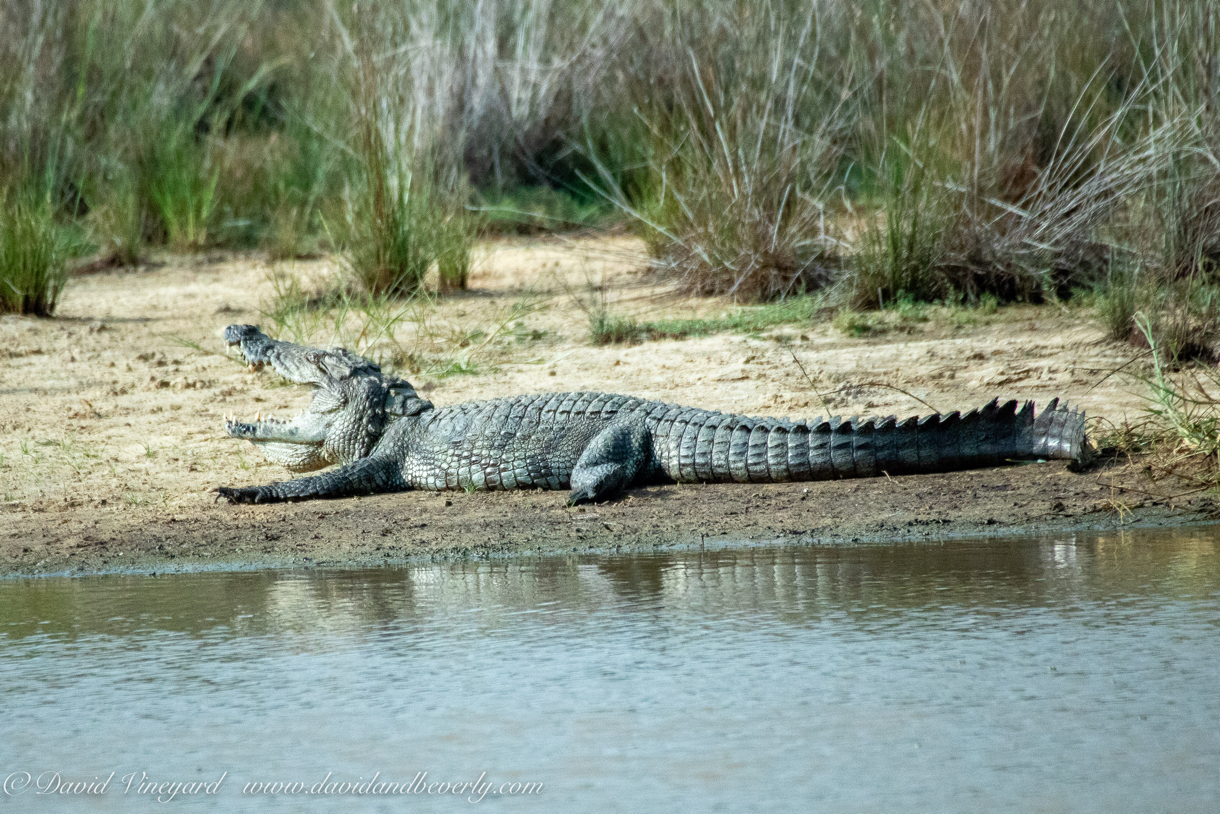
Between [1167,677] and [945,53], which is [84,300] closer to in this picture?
[945,53]

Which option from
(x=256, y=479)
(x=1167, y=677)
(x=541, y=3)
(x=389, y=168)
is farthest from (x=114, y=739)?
(x=541, y=3)

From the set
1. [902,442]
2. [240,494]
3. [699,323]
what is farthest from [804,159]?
[240,494]

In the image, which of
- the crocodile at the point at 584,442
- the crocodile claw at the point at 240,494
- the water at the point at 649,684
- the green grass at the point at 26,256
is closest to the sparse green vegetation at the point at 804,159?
the green grass at the point at 26,256

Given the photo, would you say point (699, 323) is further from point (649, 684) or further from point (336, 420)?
point (649, 684)

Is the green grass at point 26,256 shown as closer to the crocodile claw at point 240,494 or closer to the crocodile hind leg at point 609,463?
the crocodile claw at point 240,494

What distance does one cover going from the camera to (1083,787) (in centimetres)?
255

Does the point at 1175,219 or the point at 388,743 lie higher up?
the point at 1175,219

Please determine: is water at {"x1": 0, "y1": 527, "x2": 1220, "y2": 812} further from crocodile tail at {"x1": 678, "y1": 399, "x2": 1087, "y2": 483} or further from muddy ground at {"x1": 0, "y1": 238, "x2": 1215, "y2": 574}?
crocodile tail at {"x1": 678, "y1": 399, "x2": 1087, "y2": 483}

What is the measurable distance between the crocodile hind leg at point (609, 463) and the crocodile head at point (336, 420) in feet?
2.92

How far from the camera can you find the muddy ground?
4.70m

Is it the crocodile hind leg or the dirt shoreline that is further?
the crocodile hind leg

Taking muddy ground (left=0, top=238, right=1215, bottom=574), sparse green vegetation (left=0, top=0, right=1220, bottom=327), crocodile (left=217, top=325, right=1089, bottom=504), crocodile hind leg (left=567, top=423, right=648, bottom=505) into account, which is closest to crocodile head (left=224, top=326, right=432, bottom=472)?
crocodile (left=217, top=325, right=1089, bottom=504)

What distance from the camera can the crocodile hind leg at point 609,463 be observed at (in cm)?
514

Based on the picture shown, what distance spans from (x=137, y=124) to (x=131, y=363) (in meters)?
3.75
